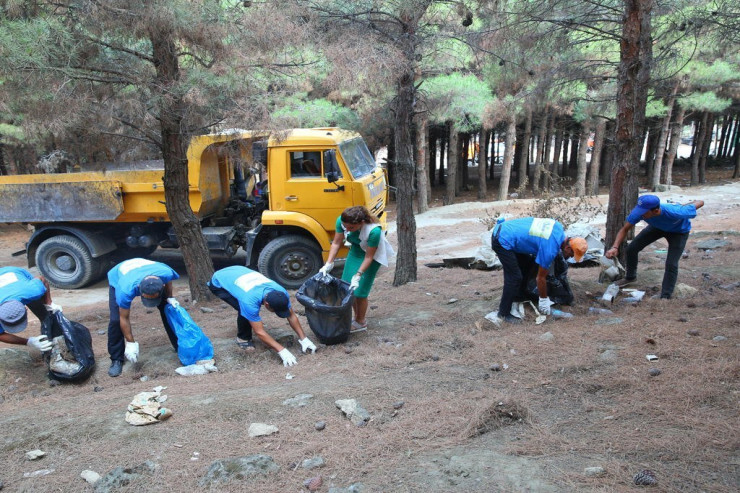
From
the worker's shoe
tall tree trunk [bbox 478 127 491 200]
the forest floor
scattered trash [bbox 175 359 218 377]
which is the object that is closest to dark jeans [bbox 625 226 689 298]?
the forest floor

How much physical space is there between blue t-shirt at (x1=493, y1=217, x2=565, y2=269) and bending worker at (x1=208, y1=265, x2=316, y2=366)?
210 cm

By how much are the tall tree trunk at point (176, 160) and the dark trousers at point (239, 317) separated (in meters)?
1.92

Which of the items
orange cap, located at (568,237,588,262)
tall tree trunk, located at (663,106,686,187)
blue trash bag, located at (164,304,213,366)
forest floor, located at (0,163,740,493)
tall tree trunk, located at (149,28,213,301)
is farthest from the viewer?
tall tree trunk, located at (663,106,686,187)

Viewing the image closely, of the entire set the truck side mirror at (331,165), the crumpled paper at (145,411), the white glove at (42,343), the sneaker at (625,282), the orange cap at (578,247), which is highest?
the truck side mirror at (331,165)

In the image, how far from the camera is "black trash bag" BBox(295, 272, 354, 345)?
5336mm

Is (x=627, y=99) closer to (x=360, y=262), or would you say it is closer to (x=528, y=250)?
(x=528, y=250)

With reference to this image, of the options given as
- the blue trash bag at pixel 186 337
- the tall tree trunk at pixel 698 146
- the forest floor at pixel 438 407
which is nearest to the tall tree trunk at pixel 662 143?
the tall tree trunk at pixel 698 146

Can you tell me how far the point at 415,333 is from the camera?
5582 mm

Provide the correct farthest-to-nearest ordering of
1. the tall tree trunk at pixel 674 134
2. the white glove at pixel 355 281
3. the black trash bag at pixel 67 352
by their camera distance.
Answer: the tall tree trunk at pixel 674 134 < the white glove at pixel 355 281 < the black trash bag at pixel 67 352

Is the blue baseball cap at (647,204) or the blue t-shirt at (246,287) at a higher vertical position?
→ the blue baseball cap at (647,204)

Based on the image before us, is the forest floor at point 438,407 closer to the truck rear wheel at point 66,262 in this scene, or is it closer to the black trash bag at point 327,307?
the black trash bag at point 327,307

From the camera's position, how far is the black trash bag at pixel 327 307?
17.5 ft

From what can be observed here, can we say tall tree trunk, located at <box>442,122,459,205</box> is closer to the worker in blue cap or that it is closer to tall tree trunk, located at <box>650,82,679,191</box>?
tall tree trunk, located at <box>650,82,679,191</box>

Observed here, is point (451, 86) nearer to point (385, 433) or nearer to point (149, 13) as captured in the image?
point (149, 13)
